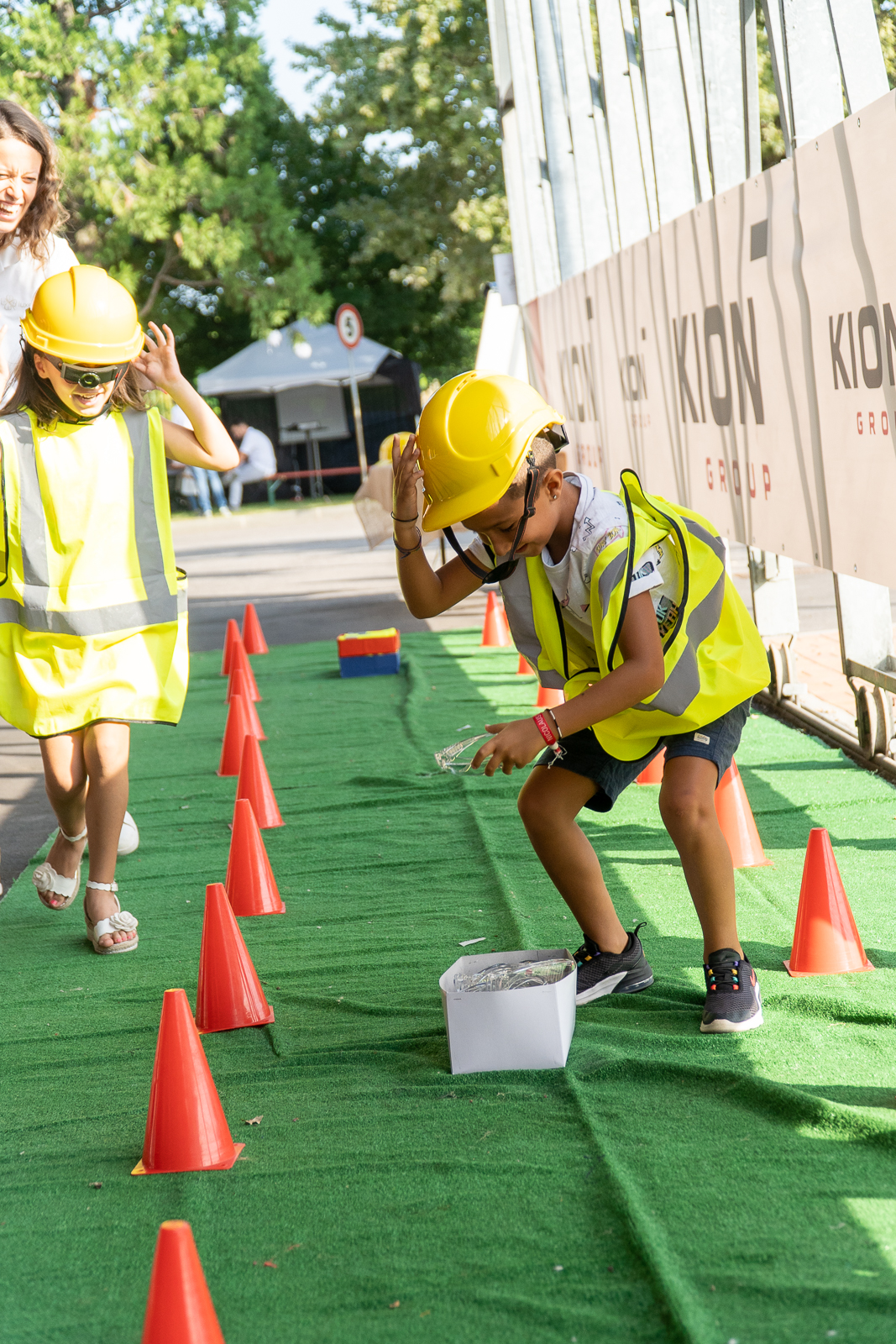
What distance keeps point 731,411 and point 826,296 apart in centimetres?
150

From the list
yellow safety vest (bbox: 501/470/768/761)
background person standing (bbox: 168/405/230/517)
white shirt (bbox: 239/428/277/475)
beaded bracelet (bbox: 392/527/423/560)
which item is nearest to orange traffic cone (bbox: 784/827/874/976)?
yellow safety vest (bbox: 501/470/768/761)

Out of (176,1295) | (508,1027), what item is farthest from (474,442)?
(176,1295)

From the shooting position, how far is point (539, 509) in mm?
3223

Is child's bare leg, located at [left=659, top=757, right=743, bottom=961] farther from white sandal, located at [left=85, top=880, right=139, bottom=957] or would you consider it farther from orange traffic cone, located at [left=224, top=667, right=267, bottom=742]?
orange traffic cone, located at [left=224, top=667, right=267, bottom=742]

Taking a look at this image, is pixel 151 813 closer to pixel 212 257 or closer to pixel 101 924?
pixel 101 924

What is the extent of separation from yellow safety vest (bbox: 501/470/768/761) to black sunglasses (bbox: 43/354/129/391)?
4.92 feet

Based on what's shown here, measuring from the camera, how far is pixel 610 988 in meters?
3.75

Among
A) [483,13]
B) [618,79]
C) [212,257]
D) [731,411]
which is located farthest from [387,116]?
[731,411]

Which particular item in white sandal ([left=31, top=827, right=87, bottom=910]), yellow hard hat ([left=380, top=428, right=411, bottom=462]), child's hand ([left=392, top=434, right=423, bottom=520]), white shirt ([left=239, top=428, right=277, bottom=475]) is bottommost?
white sandal ([left=31, top=827, right=87, bottom=910])

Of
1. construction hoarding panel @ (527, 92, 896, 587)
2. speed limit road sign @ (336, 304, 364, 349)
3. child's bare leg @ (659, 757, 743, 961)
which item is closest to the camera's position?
child's bare leg @ (659, 757, 743, 961)

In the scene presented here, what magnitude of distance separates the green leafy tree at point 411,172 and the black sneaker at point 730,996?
3228cm

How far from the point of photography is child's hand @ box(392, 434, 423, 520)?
3.51 meters

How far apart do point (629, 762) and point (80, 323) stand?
201 centimetres

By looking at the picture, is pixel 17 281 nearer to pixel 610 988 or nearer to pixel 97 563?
pixel 97 563
